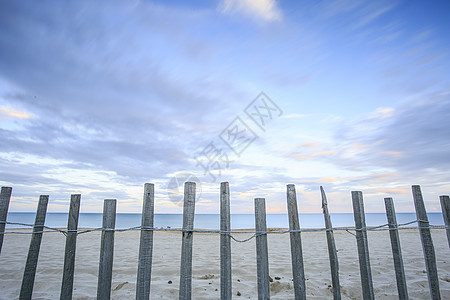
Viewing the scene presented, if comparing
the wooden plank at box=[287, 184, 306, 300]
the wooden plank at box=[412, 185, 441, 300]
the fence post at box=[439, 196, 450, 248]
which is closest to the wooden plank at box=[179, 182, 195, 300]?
the wooden plank at box=[287, 184, 306, 300]

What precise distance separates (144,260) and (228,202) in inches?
53.5

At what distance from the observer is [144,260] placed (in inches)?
132

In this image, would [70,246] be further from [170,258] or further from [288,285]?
[170,258]

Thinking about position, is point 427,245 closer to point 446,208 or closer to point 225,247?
point 446,208

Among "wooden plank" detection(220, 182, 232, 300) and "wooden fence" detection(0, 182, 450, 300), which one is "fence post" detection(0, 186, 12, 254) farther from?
"wooden plank" detection(220, 182, 232, 300)

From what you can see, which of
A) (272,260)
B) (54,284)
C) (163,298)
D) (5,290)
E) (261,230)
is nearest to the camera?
(261,230)

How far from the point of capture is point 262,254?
3.55 m

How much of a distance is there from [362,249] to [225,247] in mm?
2047

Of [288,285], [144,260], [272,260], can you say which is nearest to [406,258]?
[272,260]

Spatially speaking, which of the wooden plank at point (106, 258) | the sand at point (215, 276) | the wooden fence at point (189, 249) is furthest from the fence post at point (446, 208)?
the wooden plank at point (106, 258)

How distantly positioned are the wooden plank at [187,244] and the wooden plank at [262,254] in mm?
931

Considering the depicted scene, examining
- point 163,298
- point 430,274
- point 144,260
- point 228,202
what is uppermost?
point 228,202

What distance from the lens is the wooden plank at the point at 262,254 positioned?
3.44m

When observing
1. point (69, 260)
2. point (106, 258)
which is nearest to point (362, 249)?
point (106, 258)
